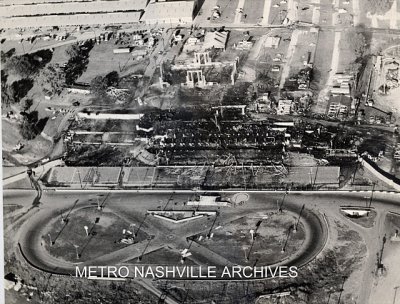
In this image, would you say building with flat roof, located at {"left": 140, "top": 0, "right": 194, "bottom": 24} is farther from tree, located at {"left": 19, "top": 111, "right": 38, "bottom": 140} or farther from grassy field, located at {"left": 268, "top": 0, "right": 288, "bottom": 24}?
tree, located at {"left": 19, "top": 111, "right": 38, "bottom": 140}

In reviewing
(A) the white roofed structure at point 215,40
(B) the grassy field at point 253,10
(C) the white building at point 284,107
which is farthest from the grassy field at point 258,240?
(B) the grassy field at point 253,10

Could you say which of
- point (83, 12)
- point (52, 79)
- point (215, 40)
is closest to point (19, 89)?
point (52, 79)

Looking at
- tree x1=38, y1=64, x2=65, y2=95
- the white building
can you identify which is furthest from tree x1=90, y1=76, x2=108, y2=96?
the white building

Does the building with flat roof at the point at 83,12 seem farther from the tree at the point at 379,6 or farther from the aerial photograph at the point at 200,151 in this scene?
the tree at the point at 379,6

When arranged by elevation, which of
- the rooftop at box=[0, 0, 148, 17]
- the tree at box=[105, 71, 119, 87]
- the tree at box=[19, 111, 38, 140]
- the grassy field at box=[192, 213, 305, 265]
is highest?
the rooftop at box=[0, 0, 148, 17]

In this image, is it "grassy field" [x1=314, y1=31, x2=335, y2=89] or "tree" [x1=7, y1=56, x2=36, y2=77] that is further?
"tree" [x1=7, y1=56, x2=36, y2=77]
